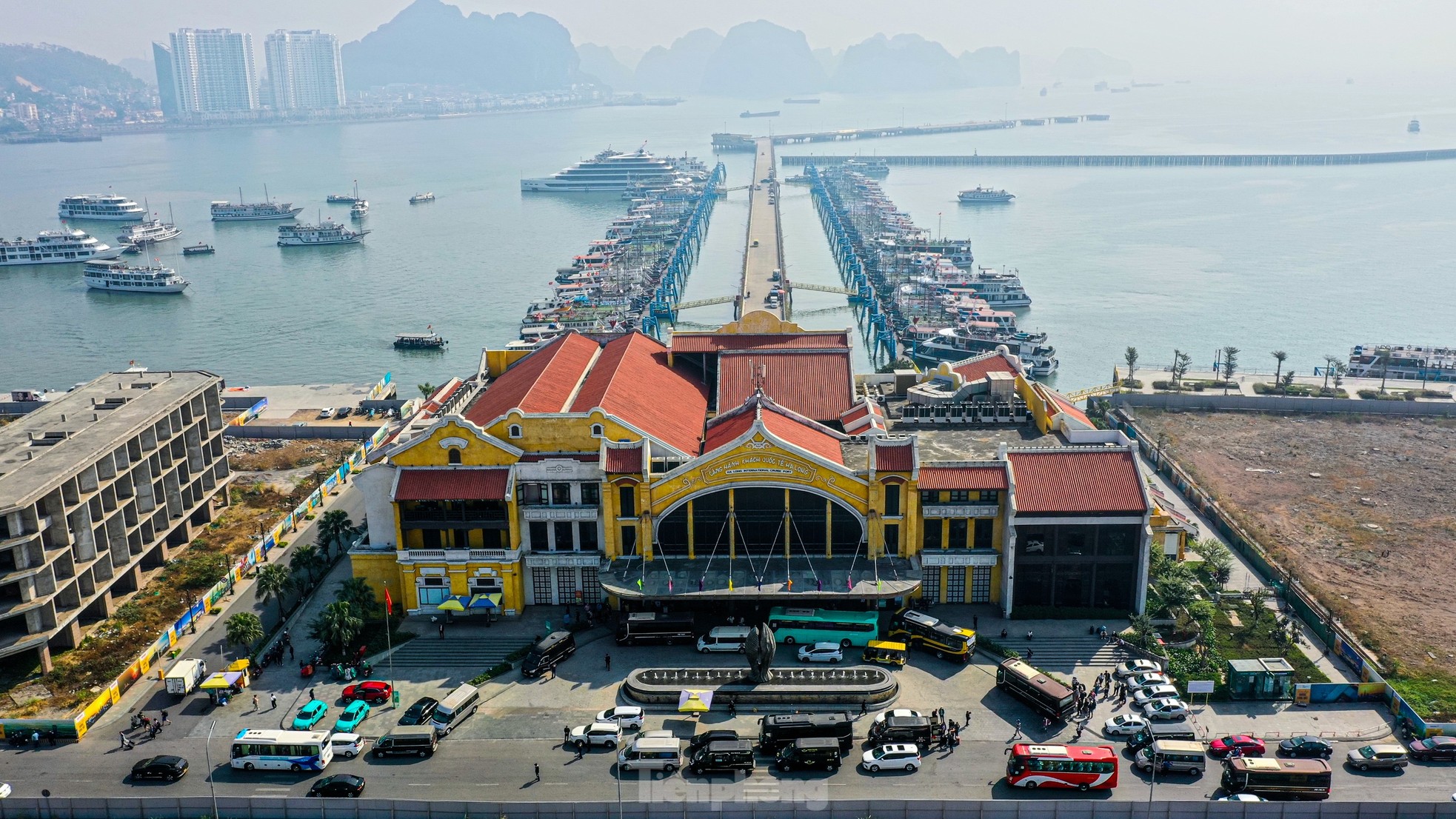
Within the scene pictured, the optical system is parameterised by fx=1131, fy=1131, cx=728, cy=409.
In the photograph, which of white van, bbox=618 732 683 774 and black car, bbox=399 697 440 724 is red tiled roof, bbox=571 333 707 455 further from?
white van, bbox=618 732 683 774

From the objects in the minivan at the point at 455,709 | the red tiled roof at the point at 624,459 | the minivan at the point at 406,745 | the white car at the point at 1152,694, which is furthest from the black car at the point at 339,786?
the white car at the point at 1152,694

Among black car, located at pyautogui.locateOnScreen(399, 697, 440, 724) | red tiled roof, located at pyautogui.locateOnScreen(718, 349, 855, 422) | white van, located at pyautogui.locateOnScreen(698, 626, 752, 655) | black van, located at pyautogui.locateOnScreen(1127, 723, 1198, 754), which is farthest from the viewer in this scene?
red tiled roof, located at pyautogui.locateOnScreen(718, 349, 855, 422)

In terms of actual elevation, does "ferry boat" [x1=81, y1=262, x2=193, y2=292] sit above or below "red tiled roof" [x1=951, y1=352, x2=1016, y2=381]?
below

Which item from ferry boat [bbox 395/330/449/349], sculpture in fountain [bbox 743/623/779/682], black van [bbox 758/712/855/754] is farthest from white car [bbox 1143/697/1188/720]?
ferry boat [bbox 395/330/449/349]

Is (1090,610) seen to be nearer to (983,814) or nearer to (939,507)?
(939,507)

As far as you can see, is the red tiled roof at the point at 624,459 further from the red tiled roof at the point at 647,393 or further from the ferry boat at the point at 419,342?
the ferry boat at the point at 419,342

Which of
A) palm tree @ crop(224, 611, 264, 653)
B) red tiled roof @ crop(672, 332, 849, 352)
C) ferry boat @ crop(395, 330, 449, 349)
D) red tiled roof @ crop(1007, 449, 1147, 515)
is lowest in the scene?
palm tree @ crop(224, 611, 264, 653)

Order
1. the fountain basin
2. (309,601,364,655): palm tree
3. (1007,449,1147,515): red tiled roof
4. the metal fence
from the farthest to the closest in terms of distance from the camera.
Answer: (1007,449,1147,515): red tiled roof
(309,601,364,655): palm tree
the fountain basin
the metal fence
